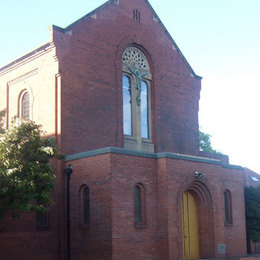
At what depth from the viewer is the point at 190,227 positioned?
2152 cm

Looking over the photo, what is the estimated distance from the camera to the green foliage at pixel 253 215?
26.1m

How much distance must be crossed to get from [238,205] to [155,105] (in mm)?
6681

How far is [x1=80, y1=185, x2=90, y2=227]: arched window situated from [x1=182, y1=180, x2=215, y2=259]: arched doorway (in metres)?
4.35

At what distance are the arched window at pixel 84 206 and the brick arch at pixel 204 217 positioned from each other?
4688mm

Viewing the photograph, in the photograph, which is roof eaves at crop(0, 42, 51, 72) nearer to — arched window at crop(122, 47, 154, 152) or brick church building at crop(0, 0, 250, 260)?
brick church building at crop(0, 0, 250, 260)

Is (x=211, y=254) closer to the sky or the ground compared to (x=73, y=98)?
closer to the ground

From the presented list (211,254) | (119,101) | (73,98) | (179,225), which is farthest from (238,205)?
(73,98)

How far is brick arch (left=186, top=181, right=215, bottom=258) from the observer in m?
21.4

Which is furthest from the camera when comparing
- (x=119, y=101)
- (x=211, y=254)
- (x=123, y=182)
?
(x=119, y=101)

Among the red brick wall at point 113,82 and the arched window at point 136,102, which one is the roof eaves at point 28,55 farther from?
the arched window at point 136,102

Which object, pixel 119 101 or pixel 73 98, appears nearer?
pixel 73 98

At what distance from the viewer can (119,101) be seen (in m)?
24.0

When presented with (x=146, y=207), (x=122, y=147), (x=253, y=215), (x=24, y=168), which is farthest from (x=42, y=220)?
(x=253, y=215)

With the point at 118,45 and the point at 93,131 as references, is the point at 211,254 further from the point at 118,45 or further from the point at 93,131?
the point at 118,45
